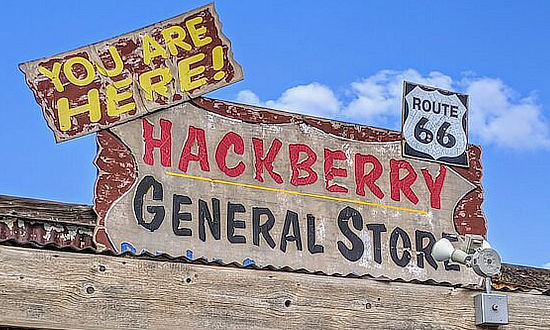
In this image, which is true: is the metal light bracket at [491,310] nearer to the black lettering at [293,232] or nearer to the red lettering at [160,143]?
the black lettering at [293,232]

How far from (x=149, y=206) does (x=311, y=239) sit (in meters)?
1.41

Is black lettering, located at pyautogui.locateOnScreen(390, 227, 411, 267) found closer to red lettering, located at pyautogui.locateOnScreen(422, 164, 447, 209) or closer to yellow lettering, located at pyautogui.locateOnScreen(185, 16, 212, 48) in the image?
red lettering, located at pyautogui.locateOnScreen(422, 164, 447, 209)

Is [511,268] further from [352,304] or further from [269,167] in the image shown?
[352,304]

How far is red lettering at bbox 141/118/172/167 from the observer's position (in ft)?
23.1

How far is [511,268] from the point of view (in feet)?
30.5

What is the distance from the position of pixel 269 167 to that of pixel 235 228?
25.4 inches

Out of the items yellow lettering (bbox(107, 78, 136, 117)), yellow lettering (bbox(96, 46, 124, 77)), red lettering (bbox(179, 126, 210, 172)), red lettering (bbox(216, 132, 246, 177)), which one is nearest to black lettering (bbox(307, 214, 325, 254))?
red lettering (bbox(216, 132, 246, 177))

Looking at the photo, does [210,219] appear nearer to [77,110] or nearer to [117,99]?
[117,99]

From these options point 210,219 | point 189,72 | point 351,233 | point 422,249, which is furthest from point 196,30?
point 422,249

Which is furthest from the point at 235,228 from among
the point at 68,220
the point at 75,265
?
the point at 75,265

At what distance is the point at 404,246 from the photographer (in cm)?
Result: 755

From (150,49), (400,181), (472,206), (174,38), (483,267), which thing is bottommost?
(483,267)

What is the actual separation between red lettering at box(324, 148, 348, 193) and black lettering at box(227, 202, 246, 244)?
85 cm

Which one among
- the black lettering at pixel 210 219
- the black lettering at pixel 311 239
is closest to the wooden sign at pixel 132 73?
the black lettering at pixel 210 219
